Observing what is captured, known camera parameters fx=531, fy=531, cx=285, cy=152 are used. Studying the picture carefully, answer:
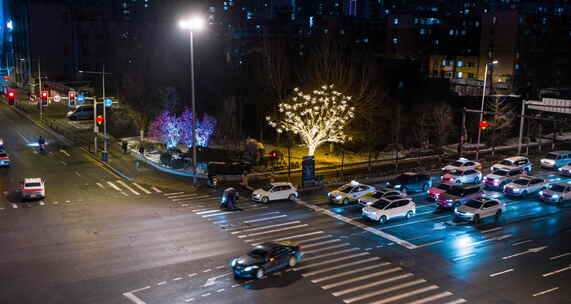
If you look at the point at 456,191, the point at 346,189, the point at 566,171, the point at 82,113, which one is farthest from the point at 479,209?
the point at 82,113

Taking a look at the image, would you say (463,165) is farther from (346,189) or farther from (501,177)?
(346,189)

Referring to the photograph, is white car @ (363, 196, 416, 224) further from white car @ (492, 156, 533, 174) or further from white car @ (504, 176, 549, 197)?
white car @ (492, 156, 533, 174)

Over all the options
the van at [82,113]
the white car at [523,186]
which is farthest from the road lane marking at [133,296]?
the van at [82,113]

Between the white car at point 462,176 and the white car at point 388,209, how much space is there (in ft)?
33.5

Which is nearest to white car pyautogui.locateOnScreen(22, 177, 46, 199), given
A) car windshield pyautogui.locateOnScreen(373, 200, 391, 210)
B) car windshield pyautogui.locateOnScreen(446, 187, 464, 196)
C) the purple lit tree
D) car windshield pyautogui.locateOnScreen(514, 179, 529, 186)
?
the purple lit tree

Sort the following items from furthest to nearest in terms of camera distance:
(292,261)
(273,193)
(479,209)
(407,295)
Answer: (273,193) < (479,209) < (292,261) < (407,295)

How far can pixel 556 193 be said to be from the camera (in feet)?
121

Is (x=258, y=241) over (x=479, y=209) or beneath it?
beneath

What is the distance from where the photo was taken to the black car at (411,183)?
1587 inches

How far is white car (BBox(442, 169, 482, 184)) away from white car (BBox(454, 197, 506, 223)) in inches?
354

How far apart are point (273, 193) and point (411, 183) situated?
1104 centimetres

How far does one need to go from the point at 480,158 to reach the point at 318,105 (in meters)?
17.6

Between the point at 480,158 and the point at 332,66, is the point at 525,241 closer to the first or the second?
the point at 480,158

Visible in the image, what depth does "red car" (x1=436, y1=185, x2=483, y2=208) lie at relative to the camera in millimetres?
35219
